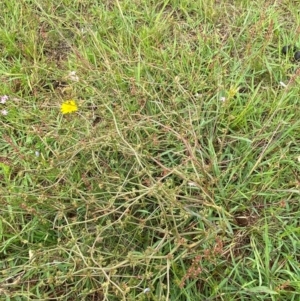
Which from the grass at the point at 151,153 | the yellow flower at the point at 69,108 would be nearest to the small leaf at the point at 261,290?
the grass at the point at 151,153

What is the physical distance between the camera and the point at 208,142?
1.92 m

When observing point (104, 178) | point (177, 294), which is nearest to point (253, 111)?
point (104, 178)

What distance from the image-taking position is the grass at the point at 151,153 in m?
1.60

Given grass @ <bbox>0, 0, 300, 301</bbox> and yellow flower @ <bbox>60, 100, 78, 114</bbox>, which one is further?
yellow flower @ <bbox>60, 100, 78, 114</bbox>

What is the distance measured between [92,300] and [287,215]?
2.45 ft

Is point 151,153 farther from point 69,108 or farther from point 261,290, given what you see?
point 261,290

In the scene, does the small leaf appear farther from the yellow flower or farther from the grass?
the yellow flower

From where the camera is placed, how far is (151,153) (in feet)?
6.19

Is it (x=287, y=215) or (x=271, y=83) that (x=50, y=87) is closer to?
(x=271, y=83)

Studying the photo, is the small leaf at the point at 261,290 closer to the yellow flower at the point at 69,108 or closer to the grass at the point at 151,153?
the grass at the point at 151,153

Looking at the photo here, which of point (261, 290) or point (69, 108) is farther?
point (69, 108)

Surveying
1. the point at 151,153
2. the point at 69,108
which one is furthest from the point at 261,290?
the point at 69,108

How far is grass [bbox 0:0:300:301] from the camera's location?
160 cm

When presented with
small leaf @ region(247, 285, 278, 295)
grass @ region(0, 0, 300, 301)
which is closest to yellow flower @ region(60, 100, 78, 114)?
grass @ region(0, 0, 300, 301)
